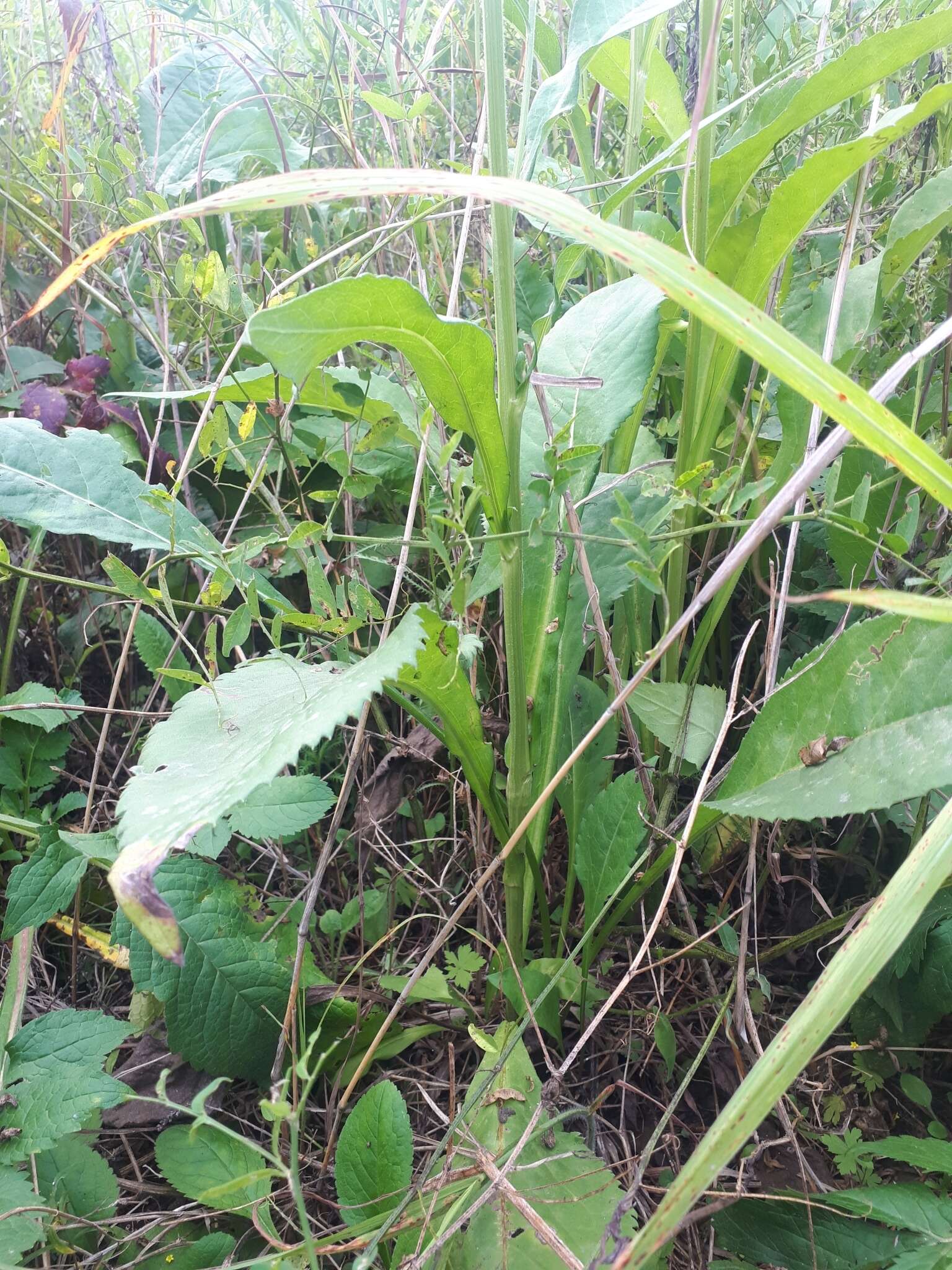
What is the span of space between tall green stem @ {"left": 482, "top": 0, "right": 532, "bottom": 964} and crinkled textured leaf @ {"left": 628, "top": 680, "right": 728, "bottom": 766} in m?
0.15

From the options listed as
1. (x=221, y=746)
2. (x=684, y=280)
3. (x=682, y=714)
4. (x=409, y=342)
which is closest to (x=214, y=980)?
(x=221, y=746)

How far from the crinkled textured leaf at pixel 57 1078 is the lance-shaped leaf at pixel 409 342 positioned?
2.14 ft

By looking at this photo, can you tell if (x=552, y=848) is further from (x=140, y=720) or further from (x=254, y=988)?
(x=140, y=720)

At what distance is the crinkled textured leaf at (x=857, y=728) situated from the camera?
699mm

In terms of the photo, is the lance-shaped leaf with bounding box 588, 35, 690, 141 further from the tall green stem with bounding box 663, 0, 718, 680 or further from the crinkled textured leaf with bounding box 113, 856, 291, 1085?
the crinkled textured leaf with bounding box 113, 856, 291, 1085

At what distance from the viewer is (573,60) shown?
805mm

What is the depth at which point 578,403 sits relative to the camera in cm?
98

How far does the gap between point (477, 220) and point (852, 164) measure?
82cm

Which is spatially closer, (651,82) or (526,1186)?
(526,1186)

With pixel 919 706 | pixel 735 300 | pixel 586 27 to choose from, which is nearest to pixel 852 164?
pixel 586 27

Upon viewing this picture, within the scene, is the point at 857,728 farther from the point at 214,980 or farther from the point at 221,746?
the point at 214,980

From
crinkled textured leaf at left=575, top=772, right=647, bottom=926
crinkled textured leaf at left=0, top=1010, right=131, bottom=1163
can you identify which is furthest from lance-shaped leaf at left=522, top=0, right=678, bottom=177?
crinkled textured leaf at left=0, top=1010, right=131, bottom=1163

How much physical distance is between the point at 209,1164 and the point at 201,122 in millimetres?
1578

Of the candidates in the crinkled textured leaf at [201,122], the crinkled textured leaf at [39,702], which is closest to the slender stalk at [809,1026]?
the crinkled textured leaf at [39,702]
